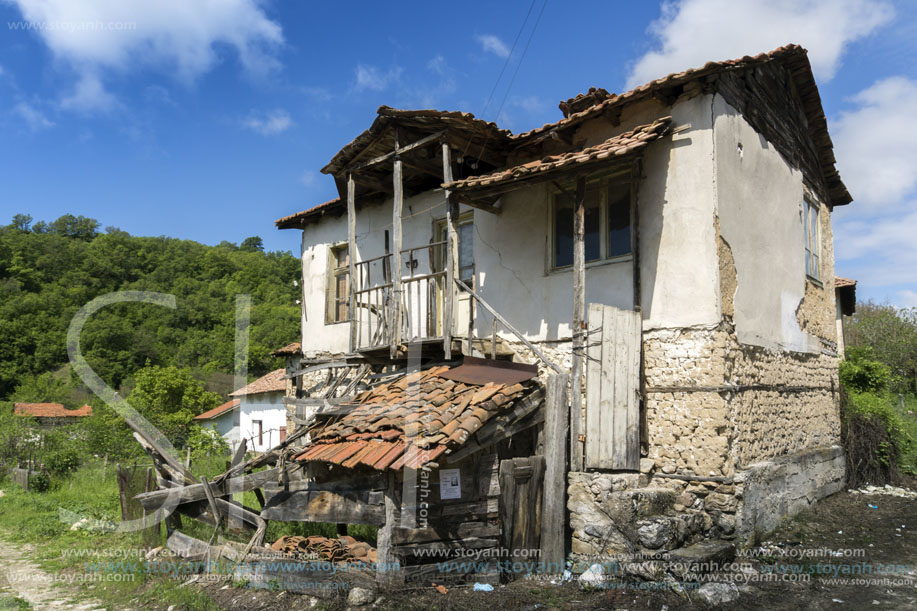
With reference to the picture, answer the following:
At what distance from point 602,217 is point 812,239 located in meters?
5.47

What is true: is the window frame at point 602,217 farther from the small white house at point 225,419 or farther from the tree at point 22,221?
the tree at point 22,221

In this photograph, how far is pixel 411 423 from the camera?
253 inches

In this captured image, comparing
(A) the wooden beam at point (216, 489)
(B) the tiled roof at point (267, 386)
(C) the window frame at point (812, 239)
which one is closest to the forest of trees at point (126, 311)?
(B) the tiled roof at point (267, 386)

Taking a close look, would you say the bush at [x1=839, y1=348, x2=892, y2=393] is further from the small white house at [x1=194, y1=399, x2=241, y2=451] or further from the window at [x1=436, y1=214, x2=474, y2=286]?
the small white house at [x1=194, y1=399, x2=241, y2=451]

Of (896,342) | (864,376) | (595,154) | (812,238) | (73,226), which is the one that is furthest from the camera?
(73,226)

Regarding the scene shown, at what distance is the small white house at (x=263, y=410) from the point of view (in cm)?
2927

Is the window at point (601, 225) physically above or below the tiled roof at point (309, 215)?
below

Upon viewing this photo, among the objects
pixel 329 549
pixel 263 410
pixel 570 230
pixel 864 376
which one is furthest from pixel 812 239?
pixel 263 410

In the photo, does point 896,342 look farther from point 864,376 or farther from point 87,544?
point 87,544

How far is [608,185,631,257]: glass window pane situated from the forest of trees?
1332 inches

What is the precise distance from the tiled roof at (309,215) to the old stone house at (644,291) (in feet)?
6.35

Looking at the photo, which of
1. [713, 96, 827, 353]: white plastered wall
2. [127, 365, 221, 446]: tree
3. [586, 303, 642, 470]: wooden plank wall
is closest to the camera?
[586, 303, 642, 470]: wooden plank wall

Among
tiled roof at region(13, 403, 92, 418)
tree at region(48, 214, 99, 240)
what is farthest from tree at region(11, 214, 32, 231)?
tiled roof at region(13, 403, 92, 418)

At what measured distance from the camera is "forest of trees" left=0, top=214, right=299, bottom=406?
36688mm
